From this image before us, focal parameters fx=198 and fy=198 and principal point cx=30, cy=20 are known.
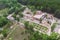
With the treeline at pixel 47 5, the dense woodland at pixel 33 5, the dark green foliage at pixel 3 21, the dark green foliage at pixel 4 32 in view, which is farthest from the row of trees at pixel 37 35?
the treeline at pixel 47 5

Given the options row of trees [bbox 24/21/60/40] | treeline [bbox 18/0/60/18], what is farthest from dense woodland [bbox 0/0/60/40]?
row of trees [bbox 24/21/60/40]

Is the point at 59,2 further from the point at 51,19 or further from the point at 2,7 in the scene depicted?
the point at 2,7

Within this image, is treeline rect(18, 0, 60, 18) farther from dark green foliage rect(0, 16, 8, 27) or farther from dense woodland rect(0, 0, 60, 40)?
dark green foliage rect(0, 16, 8, 27)

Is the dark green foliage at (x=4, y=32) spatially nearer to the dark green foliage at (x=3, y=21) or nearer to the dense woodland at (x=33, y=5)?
the dark green foliage at (x=3, y=21)

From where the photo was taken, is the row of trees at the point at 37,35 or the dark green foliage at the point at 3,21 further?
the dark green foliage at the point at 3,21

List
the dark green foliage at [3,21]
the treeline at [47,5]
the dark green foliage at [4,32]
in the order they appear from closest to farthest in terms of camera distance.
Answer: the dark green foliage at [4,32]
the dark green foliage at [3,21]
the treeline at [47,5]

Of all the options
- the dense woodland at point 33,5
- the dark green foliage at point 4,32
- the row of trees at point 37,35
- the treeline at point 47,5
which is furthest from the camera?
the treeline at point 47,5

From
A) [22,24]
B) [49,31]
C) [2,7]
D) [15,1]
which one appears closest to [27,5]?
[15,1]

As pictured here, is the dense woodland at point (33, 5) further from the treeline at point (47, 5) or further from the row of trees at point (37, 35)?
the row of trees at point (37, 35)

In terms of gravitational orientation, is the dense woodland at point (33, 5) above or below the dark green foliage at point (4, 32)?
above

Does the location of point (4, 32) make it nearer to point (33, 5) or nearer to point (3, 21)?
point (3, 21)
